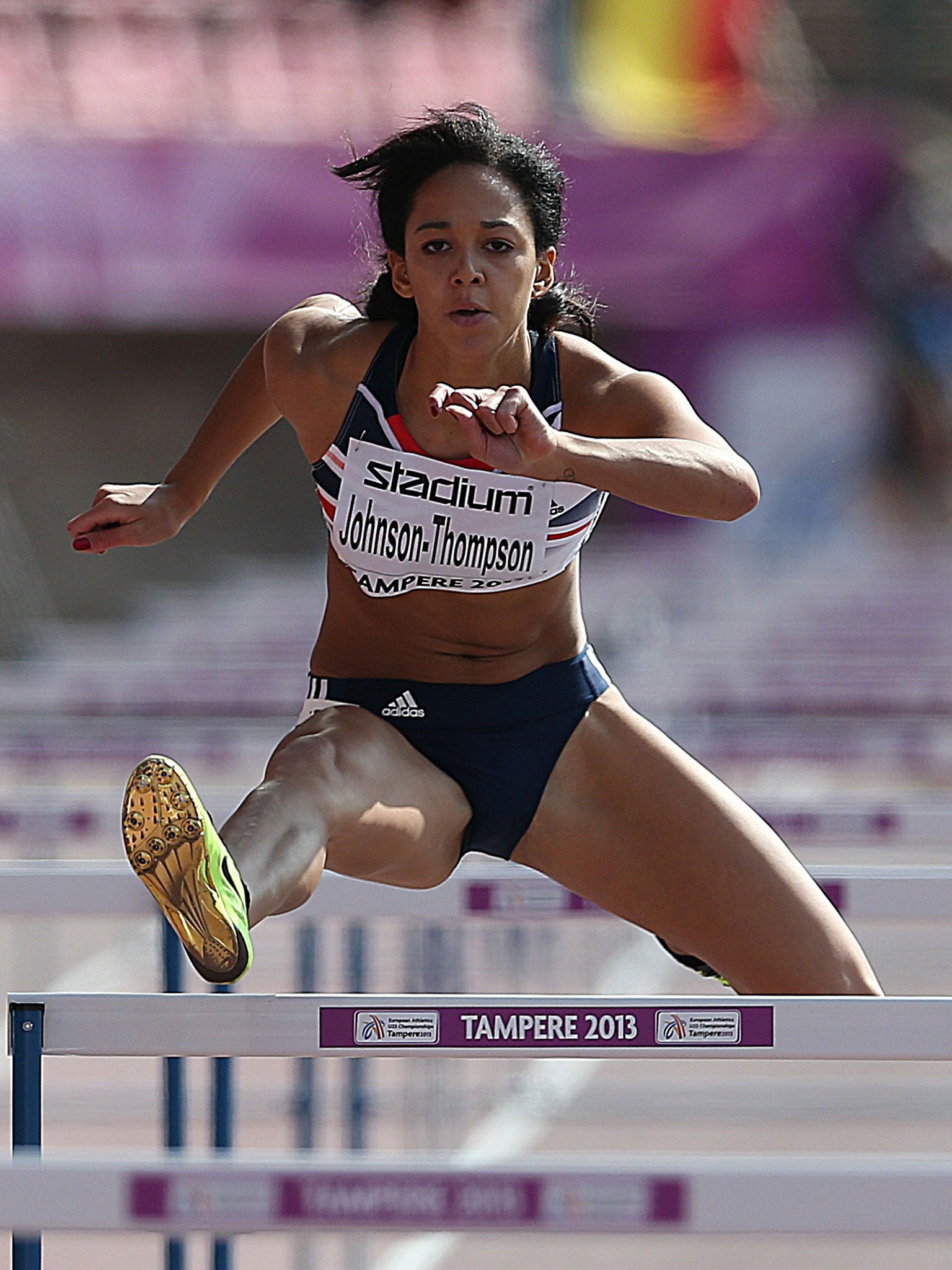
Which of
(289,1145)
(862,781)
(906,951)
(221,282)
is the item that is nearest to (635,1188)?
(289,1145)

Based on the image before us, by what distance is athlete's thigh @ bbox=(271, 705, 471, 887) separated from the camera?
9.11 feet

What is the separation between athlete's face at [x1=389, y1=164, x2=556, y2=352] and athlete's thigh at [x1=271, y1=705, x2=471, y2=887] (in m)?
0.58

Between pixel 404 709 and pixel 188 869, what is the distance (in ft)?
2.29

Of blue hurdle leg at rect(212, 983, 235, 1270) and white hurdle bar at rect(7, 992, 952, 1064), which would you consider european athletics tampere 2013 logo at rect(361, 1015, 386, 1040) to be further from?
blue hurdle leg at rect(212, 983, 235, 1270)

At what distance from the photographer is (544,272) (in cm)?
299

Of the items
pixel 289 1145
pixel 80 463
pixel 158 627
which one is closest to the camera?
pixel 289 1145

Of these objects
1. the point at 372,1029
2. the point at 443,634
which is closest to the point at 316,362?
the point at 443,634

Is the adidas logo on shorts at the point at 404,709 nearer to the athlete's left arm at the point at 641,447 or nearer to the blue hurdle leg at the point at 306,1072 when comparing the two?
the athlete's left arm at the point at 641,447

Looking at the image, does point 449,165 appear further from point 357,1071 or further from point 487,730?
point 357,1071

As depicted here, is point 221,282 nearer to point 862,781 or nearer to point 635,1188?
point 862,781

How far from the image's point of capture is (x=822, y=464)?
18031mm

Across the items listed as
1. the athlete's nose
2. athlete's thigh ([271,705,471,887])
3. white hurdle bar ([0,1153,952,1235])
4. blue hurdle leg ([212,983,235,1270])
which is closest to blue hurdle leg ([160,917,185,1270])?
blue hurdle leg ([212,983,235,1270])

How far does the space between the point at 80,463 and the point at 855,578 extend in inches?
297

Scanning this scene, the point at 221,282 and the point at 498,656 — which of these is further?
the point at 221,282
